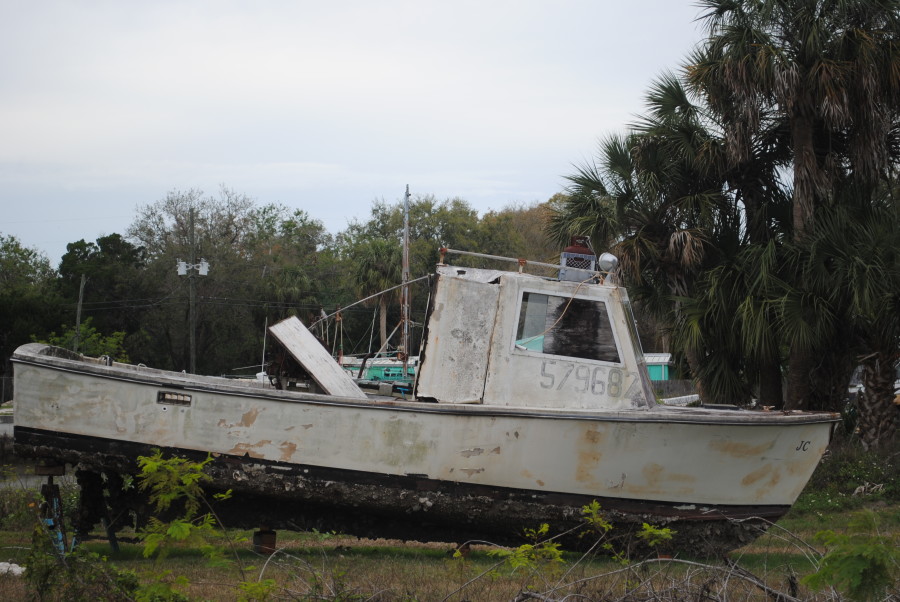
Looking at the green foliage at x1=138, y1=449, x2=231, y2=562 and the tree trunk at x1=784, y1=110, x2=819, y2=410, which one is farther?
the tree trunk at x1=784, y1=110, x2=819, y2=410

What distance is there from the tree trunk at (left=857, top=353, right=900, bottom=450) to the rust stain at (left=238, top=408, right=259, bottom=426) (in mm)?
9071

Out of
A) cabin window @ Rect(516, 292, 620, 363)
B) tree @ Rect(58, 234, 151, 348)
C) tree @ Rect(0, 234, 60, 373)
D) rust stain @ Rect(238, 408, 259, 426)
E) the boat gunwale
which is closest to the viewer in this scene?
the boat gunwale

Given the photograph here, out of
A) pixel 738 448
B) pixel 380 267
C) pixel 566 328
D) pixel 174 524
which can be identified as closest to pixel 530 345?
pixel 566 328

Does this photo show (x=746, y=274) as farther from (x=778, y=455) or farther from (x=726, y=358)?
(x=778, y=455)

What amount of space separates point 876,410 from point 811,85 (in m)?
4.83

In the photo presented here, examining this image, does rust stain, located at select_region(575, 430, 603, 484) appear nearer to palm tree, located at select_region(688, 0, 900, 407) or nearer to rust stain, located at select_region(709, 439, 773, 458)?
rust stain, located at select_region(709, 439, 773, 458)

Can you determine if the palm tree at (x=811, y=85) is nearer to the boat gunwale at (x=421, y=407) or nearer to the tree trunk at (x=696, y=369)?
the tree trunk at (x=696, y=369)

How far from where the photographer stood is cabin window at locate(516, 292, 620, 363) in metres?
8.47

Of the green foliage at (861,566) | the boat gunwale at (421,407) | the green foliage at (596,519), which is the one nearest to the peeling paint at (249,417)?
the boat gunwale at (421,407)

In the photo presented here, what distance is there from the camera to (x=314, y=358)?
873 cm

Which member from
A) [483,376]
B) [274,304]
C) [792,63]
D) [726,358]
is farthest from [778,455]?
[274,304]

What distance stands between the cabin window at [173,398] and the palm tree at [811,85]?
793 cm

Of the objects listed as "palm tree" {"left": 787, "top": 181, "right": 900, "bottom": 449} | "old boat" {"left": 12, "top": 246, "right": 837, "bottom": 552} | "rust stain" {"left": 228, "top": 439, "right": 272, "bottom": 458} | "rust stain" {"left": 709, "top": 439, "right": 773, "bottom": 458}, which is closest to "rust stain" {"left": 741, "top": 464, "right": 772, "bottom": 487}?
"old boat" {"left": 12, "top": 246, "right": 837, "bottom": 552}

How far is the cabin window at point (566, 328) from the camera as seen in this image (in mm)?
8469
